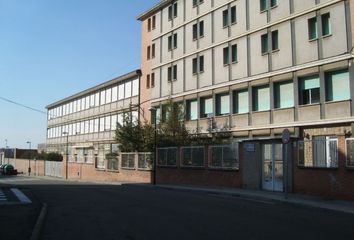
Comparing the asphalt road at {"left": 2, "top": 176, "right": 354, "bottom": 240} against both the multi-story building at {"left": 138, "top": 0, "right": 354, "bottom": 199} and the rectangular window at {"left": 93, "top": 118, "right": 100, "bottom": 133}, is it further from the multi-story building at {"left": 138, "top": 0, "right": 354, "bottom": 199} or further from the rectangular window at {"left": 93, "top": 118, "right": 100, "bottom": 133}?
the rectangular window at {"left": 93, "top": 118, "right": 100, "bottom": 133}

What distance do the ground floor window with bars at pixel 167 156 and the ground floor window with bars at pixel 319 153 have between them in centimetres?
1263

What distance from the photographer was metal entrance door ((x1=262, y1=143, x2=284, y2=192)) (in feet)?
84.3

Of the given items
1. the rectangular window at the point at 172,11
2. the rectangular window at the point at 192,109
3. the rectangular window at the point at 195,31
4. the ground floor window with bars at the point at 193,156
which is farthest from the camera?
the rectangular window at the point at 172,11

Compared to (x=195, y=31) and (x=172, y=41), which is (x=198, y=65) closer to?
(x=195, y=31)

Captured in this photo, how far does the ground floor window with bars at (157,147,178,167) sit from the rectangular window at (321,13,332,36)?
1280 centimetres

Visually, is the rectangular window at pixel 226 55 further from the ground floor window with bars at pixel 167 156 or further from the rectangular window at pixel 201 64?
the ground floor window with bars at pixel 167 156

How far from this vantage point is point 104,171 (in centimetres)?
5106

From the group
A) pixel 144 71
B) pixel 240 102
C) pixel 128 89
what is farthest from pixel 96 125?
pixel 240 102

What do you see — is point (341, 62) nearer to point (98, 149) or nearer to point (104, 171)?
point (104, 171)

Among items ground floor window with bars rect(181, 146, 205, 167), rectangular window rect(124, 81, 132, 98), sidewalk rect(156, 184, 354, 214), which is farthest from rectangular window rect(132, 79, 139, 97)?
sidewalk rect(156, 184, 354, 214)

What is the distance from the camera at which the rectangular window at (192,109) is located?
4059cm

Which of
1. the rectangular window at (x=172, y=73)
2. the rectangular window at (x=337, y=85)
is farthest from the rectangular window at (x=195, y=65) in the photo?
the rectangular window at (x=337, y=85)

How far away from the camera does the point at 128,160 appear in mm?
43719

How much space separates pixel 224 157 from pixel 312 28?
9417 mm
